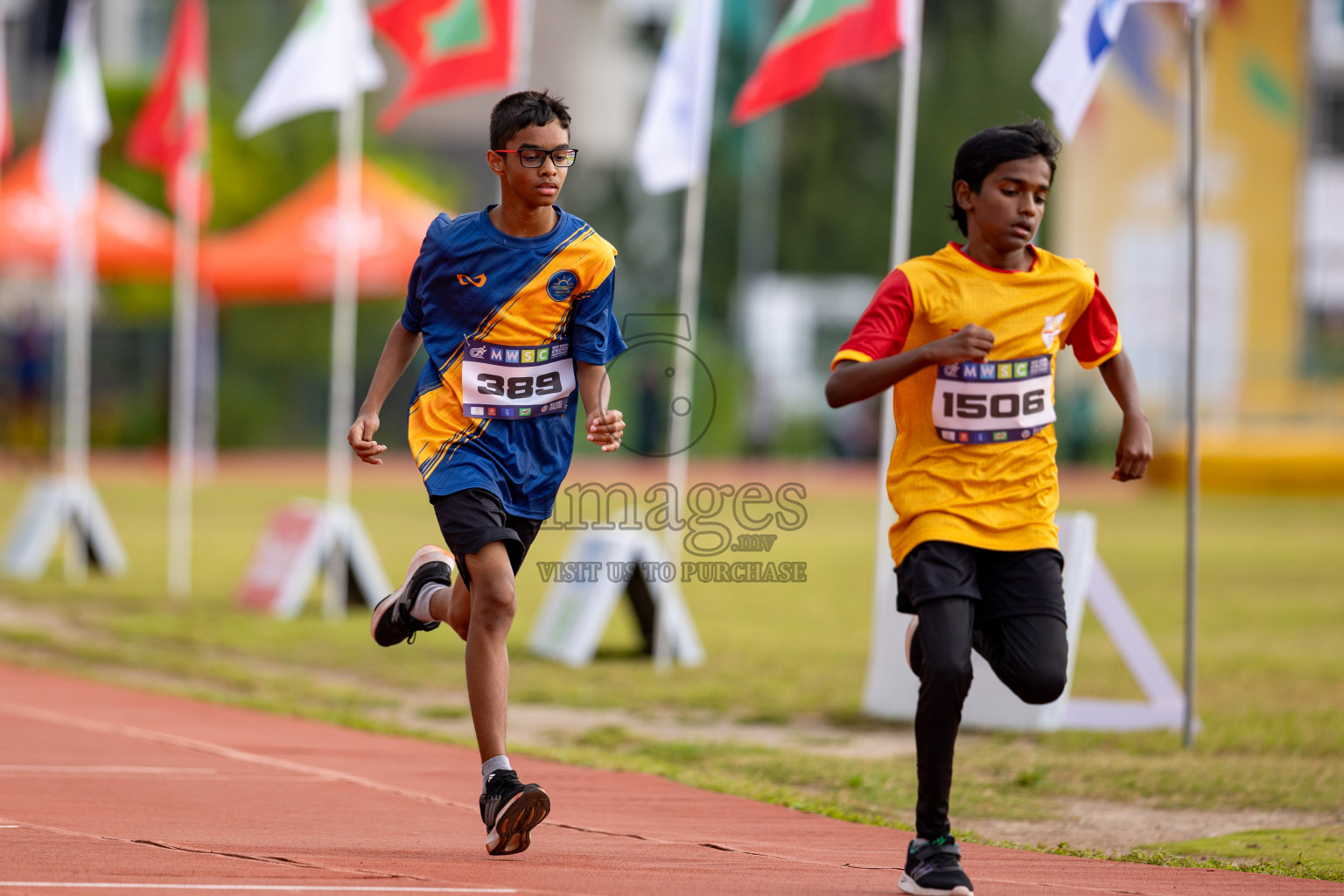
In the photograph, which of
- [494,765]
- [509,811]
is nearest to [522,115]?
[494,765]

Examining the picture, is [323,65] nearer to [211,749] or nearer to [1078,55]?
[1078,55]

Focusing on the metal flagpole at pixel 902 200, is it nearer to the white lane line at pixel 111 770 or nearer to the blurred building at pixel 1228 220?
the white lane line at pixel 111 770

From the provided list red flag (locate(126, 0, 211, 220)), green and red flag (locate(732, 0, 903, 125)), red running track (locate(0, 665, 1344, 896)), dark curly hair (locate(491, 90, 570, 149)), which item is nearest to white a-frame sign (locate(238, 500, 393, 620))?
red flag (locate(126, 0, 211, 220))

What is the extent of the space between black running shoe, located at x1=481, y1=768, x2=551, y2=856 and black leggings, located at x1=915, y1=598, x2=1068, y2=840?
1089 millimetres

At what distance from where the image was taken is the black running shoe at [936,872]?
457 cm

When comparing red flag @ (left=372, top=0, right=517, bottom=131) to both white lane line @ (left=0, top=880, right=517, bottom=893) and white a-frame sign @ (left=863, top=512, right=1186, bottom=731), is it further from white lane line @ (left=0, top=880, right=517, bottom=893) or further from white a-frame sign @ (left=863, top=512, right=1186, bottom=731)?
white lane line @ (left=0, top=880, right=517, bottom=893)

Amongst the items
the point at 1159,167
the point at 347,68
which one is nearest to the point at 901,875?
the point at 347,68

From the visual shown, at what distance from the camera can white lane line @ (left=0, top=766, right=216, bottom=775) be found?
6391 millimetres

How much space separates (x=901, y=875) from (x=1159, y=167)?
83.0 ft

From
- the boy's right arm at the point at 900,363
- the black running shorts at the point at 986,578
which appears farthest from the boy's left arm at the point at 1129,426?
the boy's right arm at the point at 900,363

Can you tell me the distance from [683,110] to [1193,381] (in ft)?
13.4

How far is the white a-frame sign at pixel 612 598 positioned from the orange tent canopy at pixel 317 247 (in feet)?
39.5

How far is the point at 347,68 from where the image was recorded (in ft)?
40.8

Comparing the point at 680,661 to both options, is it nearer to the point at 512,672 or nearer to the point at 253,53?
the point at 512,672
